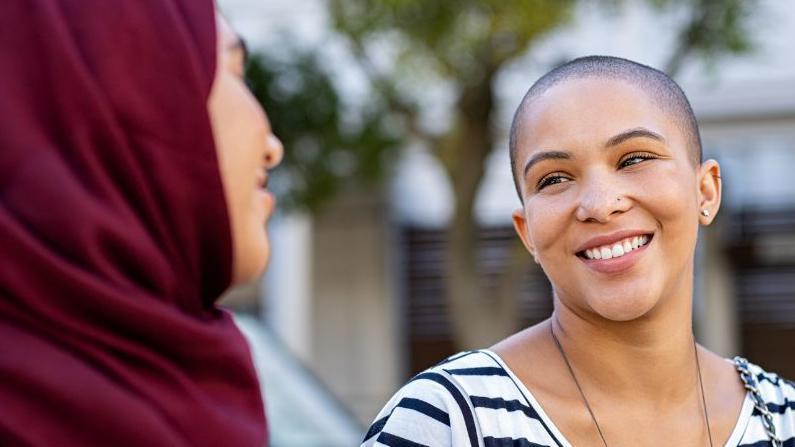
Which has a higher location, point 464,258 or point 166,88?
point 166,88

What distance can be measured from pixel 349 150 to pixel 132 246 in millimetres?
11628

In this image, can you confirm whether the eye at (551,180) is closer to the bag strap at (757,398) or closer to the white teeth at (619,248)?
the white teeth at (619,248)

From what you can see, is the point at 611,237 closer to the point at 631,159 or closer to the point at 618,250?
the point at 618,250

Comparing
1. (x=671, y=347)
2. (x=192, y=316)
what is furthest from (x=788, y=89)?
(x=192, y=316)

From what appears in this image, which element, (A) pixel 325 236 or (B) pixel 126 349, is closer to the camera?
(B) pixel 126 349

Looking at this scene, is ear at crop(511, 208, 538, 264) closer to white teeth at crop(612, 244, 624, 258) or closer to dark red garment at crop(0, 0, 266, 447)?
white teeth at crop(612, 244, 624, 258)

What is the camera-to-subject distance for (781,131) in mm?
13969

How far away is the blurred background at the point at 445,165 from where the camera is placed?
10695 mm

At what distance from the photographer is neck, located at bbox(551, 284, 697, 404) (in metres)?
2.11

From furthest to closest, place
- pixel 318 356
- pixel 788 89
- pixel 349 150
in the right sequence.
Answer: pixel 318 356 → pixel 788 89 → pixel 349 150

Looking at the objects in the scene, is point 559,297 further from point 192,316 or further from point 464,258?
point 464,258

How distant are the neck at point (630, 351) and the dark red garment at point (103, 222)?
3.18 feet

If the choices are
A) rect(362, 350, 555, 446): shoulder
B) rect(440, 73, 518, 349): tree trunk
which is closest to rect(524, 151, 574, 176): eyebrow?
rect(362, 350, 555, 446): shoulder

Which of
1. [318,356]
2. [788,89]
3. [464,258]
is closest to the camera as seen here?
[464,258]
